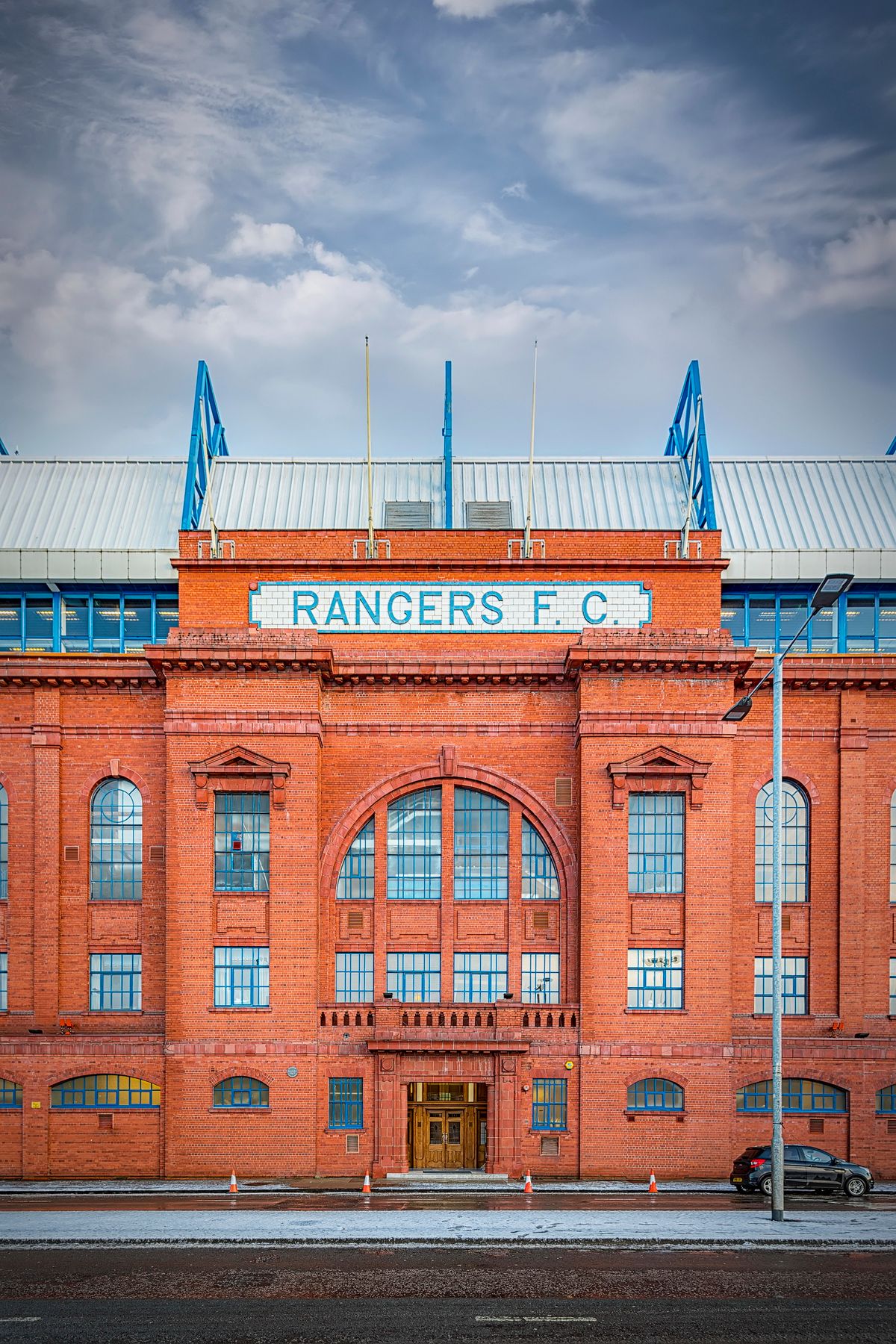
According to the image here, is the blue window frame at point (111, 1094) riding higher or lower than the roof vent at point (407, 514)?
lower

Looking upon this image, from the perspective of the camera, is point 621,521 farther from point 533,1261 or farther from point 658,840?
point 533,1261

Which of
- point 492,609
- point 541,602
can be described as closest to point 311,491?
point 492,609

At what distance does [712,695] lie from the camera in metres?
37.9

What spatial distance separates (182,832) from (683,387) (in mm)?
25596

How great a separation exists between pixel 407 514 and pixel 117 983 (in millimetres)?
18003

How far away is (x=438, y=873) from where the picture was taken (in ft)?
128

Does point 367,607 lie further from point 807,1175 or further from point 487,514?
point 807,1175

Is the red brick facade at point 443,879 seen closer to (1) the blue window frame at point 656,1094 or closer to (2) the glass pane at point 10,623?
(1) the blue window frame at point 656,1094

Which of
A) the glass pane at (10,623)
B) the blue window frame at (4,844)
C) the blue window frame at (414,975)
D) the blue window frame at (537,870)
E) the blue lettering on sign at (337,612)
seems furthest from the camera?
the glass pane at (10,623)

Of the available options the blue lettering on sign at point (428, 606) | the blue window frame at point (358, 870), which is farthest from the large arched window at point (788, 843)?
the blue window frame at point (358, 870)

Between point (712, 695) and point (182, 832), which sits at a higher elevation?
point (712, 695)

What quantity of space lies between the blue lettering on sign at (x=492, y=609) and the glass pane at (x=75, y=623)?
14.0 m

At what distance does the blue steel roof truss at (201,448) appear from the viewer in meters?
42.7

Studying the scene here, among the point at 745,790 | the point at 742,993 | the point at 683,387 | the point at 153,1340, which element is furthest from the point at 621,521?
the point at 153,1340
